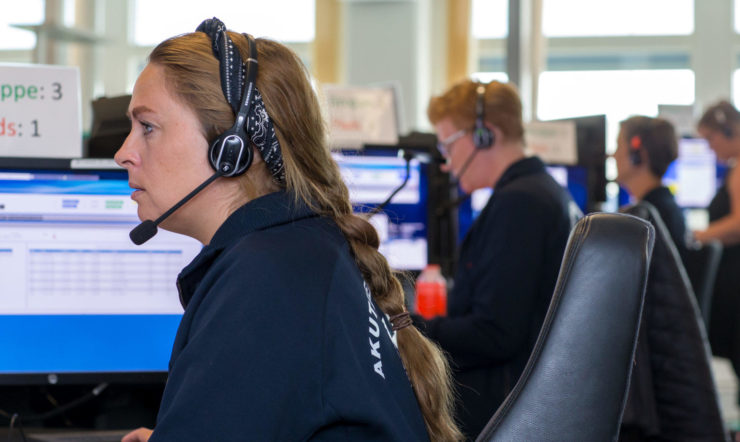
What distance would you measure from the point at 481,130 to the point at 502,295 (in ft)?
1.77

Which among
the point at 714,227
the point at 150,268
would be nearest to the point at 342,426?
the point at 150,268

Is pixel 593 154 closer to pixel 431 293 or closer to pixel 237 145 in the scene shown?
pixel 431 293

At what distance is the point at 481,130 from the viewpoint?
2.08 m

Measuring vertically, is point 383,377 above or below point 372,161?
below

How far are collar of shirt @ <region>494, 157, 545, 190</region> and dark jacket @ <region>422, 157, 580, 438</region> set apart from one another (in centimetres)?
9

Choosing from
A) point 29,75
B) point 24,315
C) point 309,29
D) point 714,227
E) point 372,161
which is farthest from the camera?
point 309,29

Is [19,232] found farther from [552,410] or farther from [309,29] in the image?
[309,29]

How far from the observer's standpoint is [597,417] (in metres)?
0.78

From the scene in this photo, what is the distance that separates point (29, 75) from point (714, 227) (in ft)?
10.1

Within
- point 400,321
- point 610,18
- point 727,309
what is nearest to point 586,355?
point 400,321

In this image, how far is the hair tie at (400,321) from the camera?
0.95 meters

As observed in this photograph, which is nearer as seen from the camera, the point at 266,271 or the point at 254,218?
the point at 266,271

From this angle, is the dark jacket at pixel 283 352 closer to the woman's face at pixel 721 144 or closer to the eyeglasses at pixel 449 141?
the eyeglasses at pixel 449 141

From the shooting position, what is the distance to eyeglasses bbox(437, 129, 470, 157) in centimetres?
214
